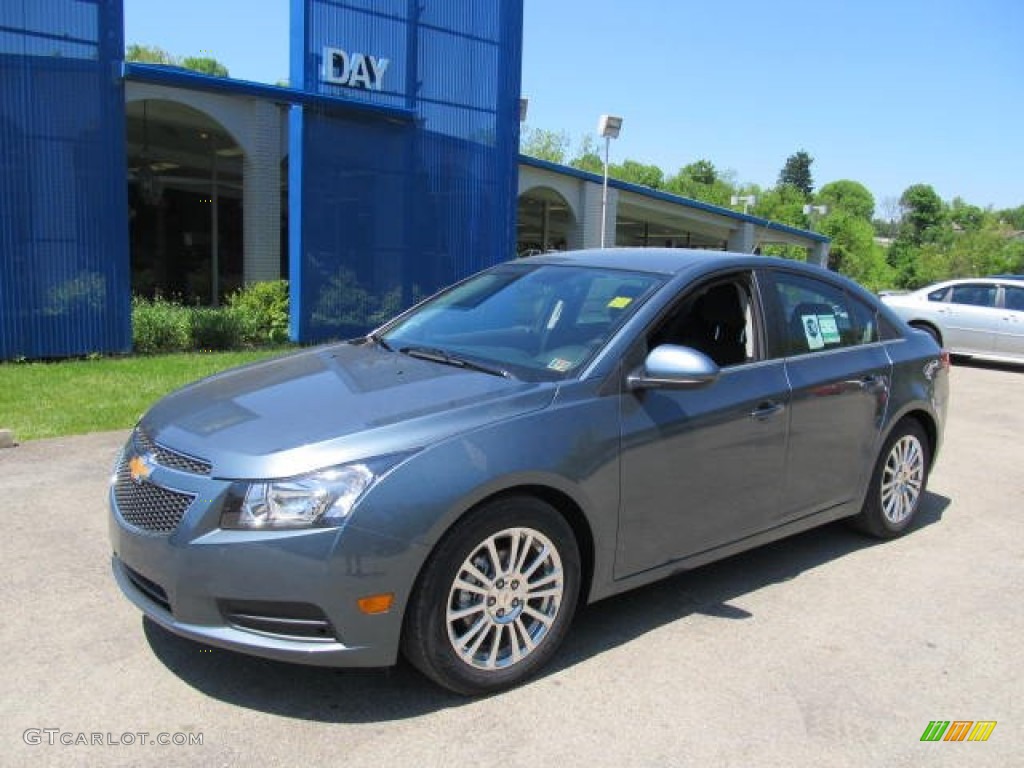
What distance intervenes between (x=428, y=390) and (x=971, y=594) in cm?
307

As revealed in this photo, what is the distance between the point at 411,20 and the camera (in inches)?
563

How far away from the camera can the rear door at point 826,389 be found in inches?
179

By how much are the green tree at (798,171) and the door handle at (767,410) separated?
162 m

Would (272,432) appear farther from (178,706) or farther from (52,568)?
(52,568)

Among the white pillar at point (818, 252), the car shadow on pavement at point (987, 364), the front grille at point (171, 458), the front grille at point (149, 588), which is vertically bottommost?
the car shadow on pavement at point (987, 364)

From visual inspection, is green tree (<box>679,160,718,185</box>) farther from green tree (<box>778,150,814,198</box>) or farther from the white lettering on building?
the white lettering on building

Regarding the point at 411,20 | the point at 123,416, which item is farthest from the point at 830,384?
the point at 411,20

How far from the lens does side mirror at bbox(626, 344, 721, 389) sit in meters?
3.67

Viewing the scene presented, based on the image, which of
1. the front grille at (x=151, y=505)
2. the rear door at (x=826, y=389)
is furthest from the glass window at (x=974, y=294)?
the front grille at (x=151, y=505)

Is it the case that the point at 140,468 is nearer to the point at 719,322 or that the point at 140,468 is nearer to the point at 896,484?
the point at 719,322

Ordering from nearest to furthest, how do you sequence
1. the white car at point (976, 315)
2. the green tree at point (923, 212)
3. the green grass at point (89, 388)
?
1. the green grass at point (89, 388)
2. the white car at point (976, 315)
3. the green tree at point (923, 212)

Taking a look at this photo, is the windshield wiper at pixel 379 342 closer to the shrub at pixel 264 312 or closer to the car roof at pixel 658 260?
the car roof at pixel 658 260

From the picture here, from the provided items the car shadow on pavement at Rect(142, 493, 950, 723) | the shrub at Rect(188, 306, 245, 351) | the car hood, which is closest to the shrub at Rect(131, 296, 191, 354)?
the shrub at Rect(188, 306, 245, 351)

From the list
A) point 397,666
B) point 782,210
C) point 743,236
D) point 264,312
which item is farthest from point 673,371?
point 782,210
